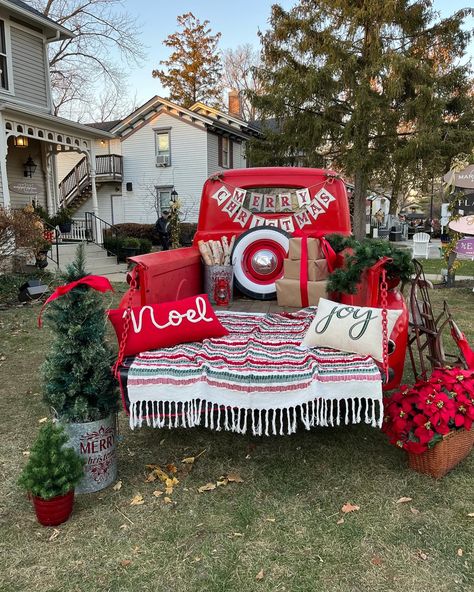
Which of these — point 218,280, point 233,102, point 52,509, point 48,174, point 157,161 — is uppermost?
point 233,102

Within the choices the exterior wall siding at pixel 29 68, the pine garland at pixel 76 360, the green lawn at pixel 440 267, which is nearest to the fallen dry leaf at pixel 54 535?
the pine garland at pixel 76 360

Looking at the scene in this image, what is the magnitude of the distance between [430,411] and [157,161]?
78.1 feet

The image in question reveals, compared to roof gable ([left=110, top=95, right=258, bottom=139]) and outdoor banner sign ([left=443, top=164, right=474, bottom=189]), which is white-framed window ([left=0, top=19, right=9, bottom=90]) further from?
outdoor banner sign ([left=443, top=164, right=474, bottom=189])

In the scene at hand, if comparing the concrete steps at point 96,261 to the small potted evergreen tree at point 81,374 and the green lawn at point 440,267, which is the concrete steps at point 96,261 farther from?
the small potted evergreen tree at point 81,374

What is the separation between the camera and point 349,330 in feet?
9.02

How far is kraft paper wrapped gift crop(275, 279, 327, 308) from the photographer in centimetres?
404

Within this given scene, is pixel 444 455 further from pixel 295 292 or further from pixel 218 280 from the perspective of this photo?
pixel 218 280

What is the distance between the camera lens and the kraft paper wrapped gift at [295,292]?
4035 mm

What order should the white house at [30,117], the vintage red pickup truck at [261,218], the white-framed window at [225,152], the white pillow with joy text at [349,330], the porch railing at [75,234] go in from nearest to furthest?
the white pillow with joy text at [349,330], the vintage red pickup truck at [261,218], the white house at [30,117], the porch railing at [75,234], the white-framed window at [225,152]

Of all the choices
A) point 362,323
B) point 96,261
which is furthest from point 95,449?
point 96,261

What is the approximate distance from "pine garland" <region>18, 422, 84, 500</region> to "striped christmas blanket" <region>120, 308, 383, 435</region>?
378 mm

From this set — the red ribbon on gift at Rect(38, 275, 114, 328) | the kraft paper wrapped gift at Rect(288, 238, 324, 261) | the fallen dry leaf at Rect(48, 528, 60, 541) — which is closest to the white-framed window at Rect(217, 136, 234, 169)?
the kraft paper wrapped gift at Rect(288, 238, 324, 261)

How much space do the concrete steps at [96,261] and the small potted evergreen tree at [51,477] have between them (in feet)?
33.2

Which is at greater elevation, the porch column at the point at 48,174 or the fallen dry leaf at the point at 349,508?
the porch column at the point at 48,174
